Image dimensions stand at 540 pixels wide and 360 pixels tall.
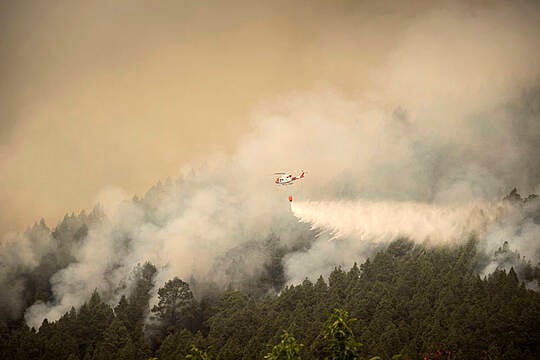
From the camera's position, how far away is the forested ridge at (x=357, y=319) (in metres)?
96.2

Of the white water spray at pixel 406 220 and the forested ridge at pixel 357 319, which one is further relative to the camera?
the white water spray at pixel 406 220

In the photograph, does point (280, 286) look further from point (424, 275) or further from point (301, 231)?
point (424, 275)

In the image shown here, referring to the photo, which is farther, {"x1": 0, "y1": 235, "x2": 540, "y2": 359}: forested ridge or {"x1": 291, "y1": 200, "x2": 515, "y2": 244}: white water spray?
{"x1": 291, "y1": 200, "x2": 515, "y2": 244}: white water spray

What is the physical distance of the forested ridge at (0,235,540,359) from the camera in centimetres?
9625

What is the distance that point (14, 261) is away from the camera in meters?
182

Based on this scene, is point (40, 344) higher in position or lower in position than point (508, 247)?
lower

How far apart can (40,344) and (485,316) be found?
80257 mm

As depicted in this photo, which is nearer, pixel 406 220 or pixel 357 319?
pixel 357 319

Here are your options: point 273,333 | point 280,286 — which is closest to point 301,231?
point 280,286

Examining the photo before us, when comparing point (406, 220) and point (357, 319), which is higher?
point (406, 220)

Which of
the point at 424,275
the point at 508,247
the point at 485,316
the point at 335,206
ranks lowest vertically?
the point at 485,316

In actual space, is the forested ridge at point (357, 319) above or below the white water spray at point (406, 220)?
below

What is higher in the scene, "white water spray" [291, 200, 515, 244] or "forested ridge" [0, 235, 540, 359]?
"white water spray" [291, 200, 515, 244]

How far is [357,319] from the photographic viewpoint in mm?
105688
